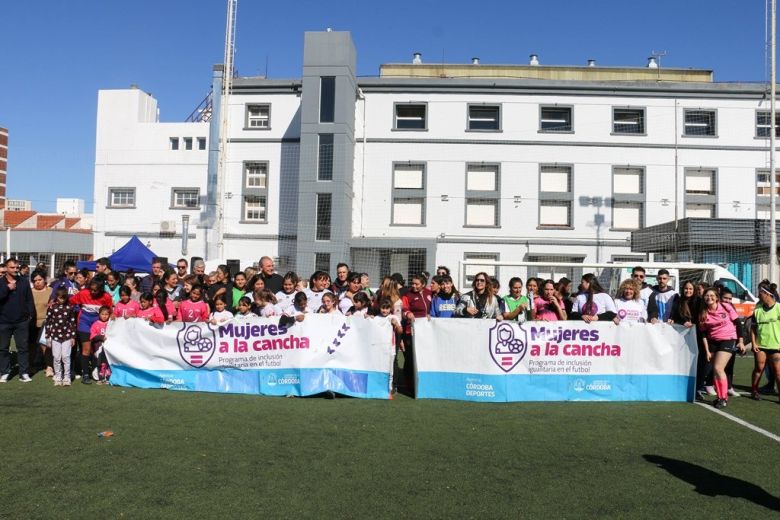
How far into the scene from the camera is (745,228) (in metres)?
22.0

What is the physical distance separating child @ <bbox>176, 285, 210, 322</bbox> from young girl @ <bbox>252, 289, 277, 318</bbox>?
806 millimetres

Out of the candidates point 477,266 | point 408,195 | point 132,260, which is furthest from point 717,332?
point 408,195

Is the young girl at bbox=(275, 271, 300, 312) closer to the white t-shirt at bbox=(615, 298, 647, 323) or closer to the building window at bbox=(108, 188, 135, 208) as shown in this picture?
the white t-shirt at bbox=(615, 298, 647, 323)

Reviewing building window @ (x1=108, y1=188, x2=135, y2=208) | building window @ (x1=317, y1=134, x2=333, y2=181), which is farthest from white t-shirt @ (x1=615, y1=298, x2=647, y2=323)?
building window @ (x1=108, y1=188, x2=135, y2=208)

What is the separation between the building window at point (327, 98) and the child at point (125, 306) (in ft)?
59.7

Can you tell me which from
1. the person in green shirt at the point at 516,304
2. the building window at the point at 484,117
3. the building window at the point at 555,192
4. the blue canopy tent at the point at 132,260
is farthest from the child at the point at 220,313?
the building window at the point at 484,117

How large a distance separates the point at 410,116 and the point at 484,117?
11.3 ft

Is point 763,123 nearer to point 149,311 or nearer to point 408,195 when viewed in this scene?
point 408,195

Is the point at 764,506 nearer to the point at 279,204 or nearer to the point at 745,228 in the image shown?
the point at 745,228

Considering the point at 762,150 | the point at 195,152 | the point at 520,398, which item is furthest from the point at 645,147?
the point at 520,398

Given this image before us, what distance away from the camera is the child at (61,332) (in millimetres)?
9383

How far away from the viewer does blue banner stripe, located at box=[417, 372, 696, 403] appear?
870 cm

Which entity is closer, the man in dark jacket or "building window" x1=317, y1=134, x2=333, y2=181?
the man in dark jacket

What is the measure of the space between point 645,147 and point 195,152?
68.6 ft
